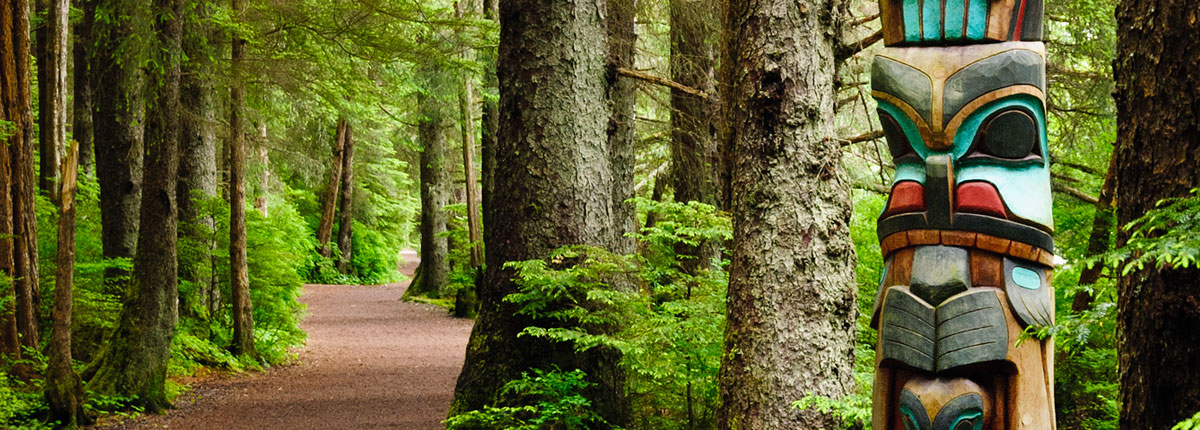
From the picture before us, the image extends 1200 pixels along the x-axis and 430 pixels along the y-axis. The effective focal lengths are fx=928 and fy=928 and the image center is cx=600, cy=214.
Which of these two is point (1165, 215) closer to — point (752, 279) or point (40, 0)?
point (752, 279)

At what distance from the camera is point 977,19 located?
13.0 feet

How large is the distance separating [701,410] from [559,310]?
1.44 meters

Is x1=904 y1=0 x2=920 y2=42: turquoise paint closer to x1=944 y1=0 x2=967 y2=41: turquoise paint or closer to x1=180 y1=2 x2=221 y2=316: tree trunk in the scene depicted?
x1=944 y1=0 x2=967 y2=41: turquoise paint

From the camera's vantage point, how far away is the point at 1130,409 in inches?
135

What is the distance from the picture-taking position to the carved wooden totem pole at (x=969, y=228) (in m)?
3.81

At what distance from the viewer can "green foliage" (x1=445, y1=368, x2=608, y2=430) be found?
6535 millimetres

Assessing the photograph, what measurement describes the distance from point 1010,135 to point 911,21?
65 cm

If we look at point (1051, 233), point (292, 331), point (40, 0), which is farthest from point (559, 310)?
point (40, 0)

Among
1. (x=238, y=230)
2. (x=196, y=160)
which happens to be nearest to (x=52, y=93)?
(x=196, y=160)

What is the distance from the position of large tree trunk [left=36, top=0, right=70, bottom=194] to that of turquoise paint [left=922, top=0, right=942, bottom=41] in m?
8.71

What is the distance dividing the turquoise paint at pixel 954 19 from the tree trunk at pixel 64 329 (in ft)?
22.4

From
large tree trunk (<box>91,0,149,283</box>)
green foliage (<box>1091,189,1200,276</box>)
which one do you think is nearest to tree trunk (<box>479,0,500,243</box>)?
large tree trunk (<box>91,0,149,283</box>)

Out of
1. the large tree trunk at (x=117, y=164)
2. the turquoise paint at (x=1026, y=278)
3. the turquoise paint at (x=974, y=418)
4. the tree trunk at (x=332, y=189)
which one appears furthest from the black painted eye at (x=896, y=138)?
the tree trunk at (x=332, y=189)

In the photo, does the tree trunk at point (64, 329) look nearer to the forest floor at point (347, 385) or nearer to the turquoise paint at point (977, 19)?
the forest floor at point (347, 385)
